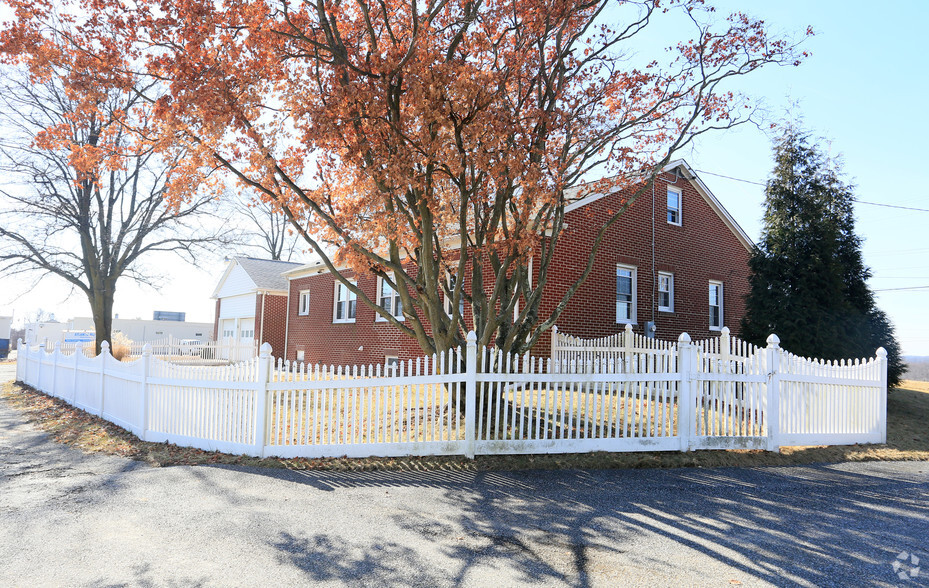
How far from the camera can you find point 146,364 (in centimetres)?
899

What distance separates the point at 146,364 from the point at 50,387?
26.2 ft

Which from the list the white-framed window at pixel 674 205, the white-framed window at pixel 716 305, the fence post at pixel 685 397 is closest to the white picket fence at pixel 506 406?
the fence post at pixel 685 397

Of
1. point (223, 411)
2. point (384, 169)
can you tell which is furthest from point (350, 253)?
point (223, 411)

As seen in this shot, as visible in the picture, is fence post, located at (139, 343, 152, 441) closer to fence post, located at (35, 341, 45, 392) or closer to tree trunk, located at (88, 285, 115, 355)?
fence post, located at (35, 341, 45, 392)

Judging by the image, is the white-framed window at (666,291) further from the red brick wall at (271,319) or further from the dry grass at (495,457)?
the red brick wall at (271,319)

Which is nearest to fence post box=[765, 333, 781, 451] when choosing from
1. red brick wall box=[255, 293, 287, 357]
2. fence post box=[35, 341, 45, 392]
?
fence post box=[35, 341, 45, 392]

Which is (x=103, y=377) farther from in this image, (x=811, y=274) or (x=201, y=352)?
(x=201, y=352)

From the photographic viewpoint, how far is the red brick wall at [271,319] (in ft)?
87.9

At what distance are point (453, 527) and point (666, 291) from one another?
13.9m

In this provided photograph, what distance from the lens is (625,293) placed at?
16.2m

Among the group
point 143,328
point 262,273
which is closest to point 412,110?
point 262,273

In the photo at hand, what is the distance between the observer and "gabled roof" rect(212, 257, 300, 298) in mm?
26922

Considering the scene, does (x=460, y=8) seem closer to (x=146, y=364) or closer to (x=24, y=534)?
(x=146, y=364)

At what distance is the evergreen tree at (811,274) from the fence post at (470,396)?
9.11m
